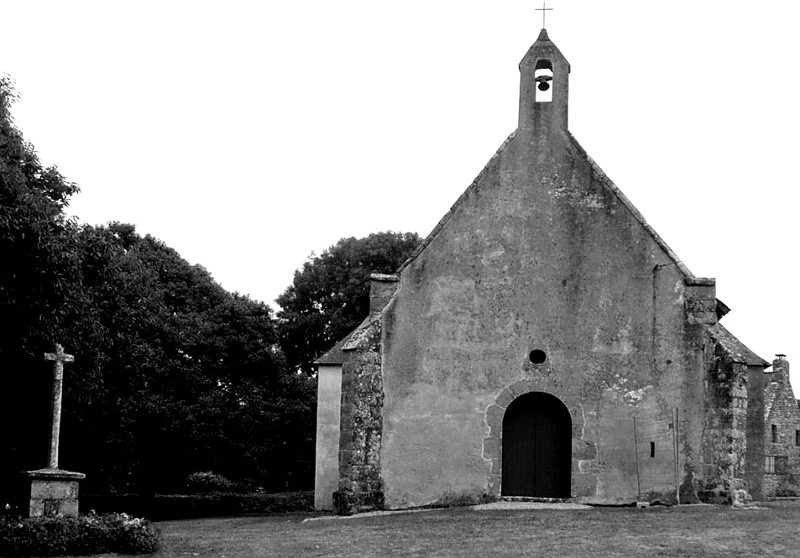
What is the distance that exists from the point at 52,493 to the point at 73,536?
2.33 m

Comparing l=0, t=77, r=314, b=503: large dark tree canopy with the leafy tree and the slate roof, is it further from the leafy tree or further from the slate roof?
the slate roof

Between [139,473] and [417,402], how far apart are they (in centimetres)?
2050

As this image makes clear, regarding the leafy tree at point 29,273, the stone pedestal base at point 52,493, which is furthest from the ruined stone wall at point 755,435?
the leafy tree at point 29,273

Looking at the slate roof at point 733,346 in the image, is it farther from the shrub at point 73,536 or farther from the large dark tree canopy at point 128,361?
the large dark tree canopy at point 128,361

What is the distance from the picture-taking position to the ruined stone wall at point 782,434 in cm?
5009

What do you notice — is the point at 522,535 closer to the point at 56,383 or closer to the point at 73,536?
the point at 73,536

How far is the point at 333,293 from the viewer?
55094 mm

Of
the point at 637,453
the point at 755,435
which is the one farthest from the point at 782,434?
the point at 637,453

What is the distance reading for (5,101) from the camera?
2288cm

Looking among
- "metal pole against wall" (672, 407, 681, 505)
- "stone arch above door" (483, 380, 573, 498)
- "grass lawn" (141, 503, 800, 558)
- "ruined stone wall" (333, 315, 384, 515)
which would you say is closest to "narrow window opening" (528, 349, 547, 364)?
"stone arch above door" (483, 380, 573, 498)

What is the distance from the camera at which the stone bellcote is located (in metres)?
26.4

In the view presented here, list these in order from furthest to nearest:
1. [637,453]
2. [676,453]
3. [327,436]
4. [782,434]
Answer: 1. [782,434]
2. [327,436]
3. [637,453]
4. [676,453]

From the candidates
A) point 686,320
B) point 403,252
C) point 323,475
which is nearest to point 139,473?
point 323,475

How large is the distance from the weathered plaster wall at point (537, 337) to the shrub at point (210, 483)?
70.5 feet
